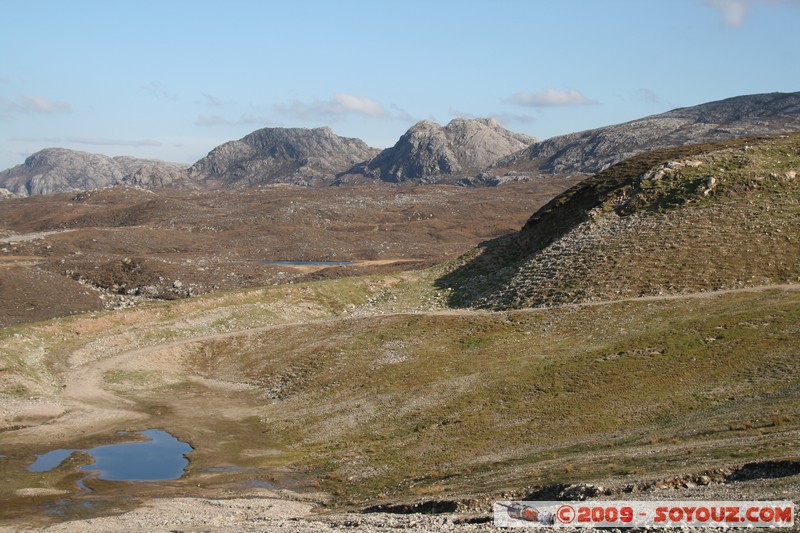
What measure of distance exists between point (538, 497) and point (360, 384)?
3309cm

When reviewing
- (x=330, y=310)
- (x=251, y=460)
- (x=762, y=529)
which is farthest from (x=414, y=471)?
(x=330, y=310)

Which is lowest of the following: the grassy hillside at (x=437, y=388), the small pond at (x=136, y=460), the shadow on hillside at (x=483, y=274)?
the small pond at (x=136, y=460)

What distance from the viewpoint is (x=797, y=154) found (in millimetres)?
93938

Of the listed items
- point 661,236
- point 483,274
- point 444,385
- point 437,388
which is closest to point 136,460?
point 437,388

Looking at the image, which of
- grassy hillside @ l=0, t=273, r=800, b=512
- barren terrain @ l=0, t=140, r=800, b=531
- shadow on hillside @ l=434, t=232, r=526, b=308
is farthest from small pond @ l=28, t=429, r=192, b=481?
shadow on hillside @ l=434, t=232, r=526, b=308

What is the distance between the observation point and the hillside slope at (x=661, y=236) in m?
75.9

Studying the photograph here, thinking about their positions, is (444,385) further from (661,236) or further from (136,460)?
Result: (661,236)

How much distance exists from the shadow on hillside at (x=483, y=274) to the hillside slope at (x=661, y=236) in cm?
26

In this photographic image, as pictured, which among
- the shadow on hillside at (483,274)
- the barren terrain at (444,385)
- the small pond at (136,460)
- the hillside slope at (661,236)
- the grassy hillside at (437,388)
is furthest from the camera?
the shadow on hillside at (483,274)

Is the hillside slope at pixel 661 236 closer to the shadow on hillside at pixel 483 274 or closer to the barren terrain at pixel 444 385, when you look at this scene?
the shadow on hillside at pixel 483 274

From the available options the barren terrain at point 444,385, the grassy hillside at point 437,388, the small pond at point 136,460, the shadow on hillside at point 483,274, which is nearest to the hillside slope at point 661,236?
the shadow on hillside at point 483,274

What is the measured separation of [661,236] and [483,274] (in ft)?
77.3

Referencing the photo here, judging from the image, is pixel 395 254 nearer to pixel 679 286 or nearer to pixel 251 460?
pixel 679 286

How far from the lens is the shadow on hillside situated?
90.2 m
